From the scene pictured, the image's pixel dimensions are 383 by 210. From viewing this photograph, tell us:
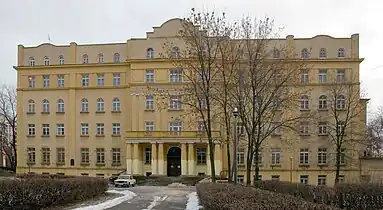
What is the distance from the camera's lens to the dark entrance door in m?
61.4

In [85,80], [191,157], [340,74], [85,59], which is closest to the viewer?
[191,157]

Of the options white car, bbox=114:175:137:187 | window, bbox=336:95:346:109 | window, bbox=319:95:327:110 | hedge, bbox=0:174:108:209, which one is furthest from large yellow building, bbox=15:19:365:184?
hedge, bbox=0:174:108:209

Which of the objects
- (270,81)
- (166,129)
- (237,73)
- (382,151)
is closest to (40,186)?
(237,73)

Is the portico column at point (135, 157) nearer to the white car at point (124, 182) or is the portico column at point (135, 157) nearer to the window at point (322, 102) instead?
the white car at point (124, 182)

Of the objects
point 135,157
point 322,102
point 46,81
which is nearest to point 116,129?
point 135,157

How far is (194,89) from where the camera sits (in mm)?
28672

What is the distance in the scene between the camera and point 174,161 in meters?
61.6

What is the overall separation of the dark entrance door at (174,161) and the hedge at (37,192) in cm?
3810

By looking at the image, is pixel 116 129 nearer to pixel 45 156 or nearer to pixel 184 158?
pixel 45 156

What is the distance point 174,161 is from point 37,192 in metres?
44.0

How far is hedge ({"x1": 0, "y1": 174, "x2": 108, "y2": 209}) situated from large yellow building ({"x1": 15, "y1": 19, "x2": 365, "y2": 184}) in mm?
34766

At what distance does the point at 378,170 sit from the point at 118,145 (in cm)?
3064

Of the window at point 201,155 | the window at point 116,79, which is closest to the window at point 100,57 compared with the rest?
the window at point 116,79

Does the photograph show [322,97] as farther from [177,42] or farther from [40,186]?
[40,186]
